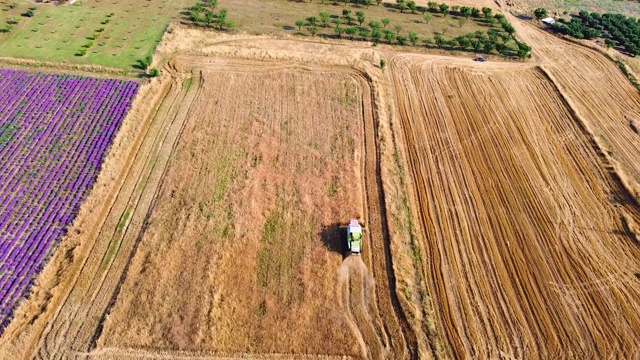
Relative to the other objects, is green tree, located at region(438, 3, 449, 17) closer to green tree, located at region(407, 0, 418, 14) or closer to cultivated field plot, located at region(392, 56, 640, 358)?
green tree, located at region(407, 0, 418, 14)

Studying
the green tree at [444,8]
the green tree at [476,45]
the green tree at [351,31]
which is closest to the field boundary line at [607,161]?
the green tree at [476,45]

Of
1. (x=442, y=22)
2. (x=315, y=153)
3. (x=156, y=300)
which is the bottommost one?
(x=156, y=300)

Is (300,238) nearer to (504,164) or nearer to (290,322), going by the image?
(290,322)

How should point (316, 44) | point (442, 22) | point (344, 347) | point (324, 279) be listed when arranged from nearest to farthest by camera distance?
point (344, 347) → point (324, 279) → point (316, 44) → point (442, 22)

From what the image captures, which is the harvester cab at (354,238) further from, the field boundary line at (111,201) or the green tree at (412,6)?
the green tree at (412,6)

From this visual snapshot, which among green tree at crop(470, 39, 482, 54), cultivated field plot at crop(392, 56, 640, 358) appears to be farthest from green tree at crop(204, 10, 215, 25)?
green tree at crop(470, 39, 482, 54)

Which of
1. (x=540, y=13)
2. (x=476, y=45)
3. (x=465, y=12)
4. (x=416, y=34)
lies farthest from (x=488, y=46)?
(x=540, y=13)

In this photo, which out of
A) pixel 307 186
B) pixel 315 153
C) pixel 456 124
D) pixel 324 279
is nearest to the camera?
pixel 324 279

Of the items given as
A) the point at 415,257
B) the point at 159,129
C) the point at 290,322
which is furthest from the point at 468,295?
the point at 159,129

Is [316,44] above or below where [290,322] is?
above
